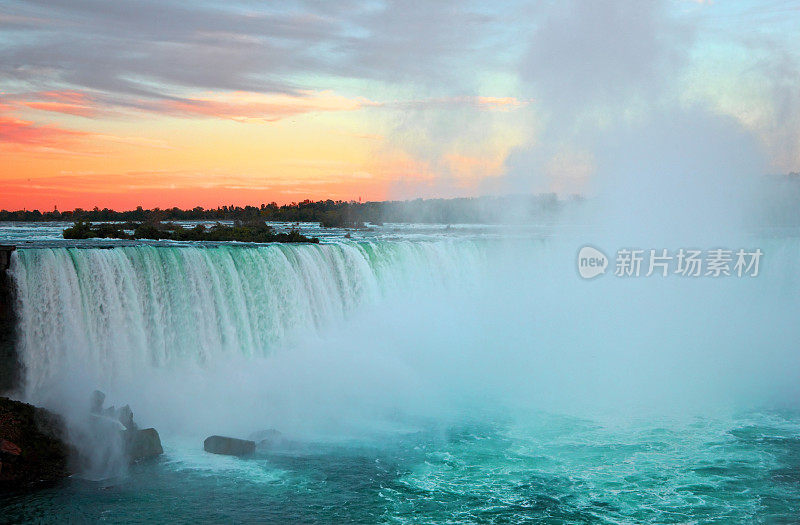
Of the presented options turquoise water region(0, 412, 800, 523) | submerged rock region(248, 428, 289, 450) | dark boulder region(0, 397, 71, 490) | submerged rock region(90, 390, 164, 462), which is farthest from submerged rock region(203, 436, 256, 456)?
dark boulder region(0, 397, 71, 490)

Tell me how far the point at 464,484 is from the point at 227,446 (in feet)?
12.5

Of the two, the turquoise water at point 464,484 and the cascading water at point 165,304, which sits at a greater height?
the cascading water at point 165,304

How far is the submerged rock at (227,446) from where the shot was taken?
39.9ft

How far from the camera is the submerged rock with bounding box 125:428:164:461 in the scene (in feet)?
38.1

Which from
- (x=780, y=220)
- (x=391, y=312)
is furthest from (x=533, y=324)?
(x=780, y=220)

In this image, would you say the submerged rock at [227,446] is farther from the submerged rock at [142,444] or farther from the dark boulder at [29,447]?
the dark boulder at [29,447]

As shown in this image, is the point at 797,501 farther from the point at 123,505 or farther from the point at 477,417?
the point at 123,505

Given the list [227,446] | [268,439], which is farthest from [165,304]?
[227,446]

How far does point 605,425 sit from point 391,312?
899cm

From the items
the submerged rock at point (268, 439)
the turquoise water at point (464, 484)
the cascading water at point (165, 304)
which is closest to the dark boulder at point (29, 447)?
the turquoise water at point (464, 484)

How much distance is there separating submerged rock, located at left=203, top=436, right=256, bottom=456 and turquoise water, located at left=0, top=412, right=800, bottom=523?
0.79ft

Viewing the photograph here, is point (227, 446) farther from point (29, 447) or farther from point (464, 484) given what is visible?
point (464, 484)

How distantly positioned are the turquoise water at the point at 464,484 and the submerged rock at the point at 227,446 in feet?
0.79

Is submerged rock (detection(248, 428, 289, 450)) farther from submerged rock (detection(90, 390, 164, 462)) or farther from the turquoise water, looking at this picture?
submerged rock (detection(90, 390, 164, 462))
